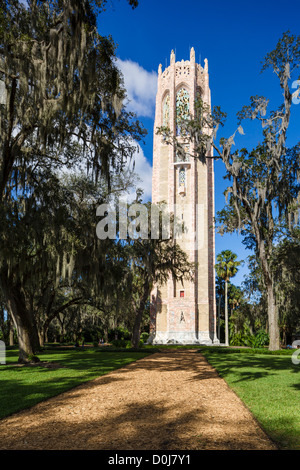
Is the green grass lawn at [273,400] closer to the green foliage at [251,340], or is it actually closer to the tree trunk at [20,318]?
the tree trunk at [20,318]

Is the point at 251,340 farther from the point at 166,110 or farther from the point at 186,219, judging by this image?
the point at 166,110

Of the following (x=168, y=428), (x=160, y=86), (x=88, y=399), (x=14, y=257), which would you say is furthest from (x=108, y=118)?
(x=160, y=86)

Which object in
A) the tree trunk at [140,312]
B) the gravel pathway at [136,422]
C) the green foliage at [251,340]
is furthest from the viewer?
the green foliage at [251,340]

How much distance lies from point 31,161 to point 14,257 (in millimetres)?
4156

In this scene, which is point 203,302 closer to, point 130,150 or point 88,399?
point 130,150

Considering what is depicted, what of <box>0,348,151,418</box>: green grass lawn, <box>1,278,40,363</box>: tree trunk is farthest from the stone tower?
<box>0,348,151,418</box>: green grass lawn

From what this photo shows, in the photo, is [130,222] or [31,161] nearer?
[31,161]

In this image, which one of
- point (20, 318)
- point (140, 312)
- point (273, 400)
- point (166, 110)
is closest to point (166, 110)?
Answer: point (166, 110)

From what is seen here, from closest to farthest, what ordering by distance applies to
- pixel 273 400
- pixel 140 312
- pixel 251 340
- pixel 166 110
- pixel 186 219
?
1. pixel 273 400
2. pixel 140 312
3. pixel 251 340
4. pixel 186 219
5. pixel 166 110

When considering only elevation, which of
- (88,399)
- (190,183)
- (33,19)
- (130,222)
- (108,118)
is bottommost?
(88,399)

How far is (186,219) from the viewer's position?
3884 centimetres

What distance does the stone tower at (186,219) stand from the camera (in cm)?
3591

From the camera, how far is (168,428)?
16.8 ft

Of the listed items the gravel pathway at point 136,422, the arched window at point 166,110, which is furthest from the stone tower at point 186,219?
the gravel pathway at point 136,422
